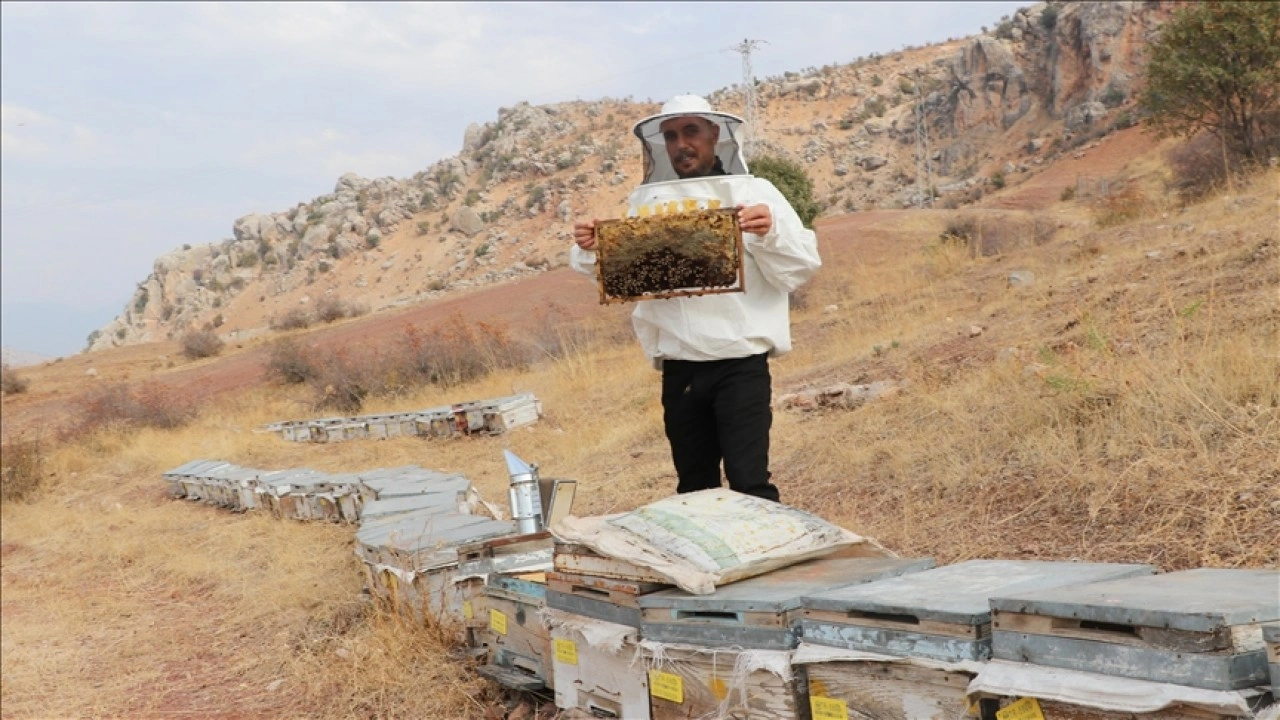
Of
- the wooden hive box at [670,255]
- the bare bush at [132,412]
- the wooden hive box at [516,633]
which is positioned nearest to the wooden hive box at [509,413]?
the wooden hive box at [516,633]

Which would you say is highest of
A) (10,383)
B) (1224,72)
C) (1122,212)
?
(1224,72)

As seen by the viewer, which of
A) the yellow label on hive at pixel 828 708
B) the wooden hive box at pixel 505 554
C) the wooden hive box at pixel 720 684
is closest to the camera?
the yellow label on hive at pixel 828 708

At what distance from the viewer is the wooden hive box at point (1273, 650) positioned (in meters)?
1.65

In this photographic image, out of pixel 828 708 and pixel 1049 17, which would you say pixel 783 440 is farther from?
pixel 1049 17

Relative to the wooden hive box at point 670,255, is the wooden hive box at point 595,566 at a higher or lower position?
lower

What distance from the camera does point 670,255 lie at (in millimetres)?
3609

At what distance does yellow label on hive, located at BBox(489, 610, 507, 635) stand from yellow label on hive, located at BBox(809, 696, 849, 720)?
5.71 feet

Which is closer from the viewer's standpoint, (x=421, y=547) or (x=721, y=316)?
(x=721, y=316)

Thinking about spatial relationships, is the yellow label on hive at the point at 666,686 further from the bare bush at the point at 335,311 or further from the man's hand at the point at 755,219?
the bare bush at the point at 335,311

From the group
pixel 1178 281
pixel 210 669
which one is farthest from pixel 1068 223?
pixel 210 669

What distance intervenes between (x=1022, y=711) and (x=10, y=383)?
2641 centimetres

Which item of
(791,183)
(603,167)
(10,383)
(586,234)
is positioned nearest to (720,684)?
(586,234)

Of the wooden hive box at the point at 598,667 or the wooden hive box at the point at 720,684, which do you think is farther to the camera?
the wooden hive box at the point at 598,667

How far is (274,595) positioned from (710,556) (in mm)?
4062
